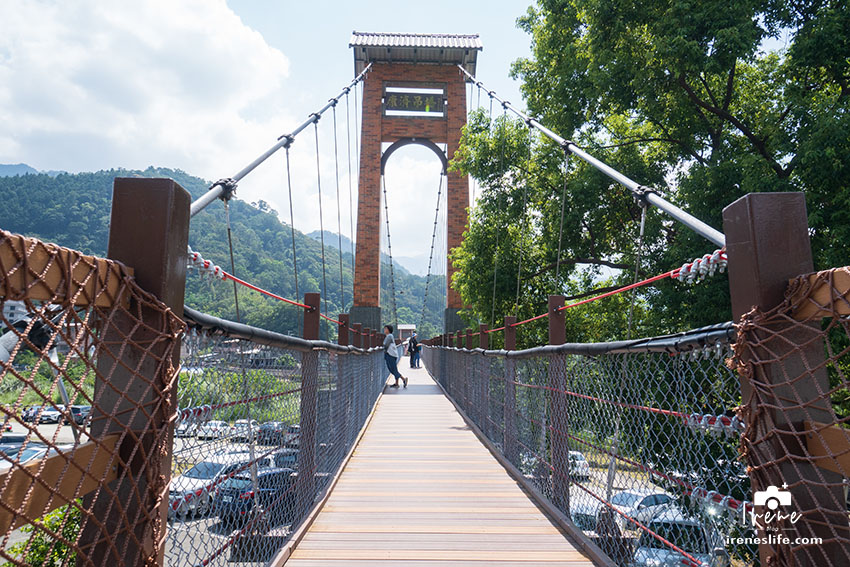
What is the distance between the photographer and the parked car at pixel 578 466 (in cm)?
242

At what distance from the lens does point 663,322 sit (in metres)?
7.08

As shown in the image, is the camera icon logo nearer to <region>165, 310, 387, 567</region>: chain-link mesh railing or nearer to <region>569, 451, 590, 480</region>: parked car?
<region>165, 310, 387, 567</region>: chain-link mesh railing

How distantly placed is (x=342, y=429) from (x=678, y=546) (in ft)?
7.62

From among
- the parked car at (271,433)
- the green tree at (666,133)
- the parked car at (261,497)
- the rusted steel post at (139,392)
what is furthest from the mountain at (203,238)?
the rusted steel post at (139,392)

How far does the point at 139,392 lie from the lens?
3.07ft

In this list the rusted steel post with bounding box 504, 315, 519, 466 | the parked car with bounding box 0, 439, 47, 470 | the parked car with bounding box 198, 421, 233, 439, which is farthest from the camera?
the rusted steel post with bounding box 504, 315, 519, 466

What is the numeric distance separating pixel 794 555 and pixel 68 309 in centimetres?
116

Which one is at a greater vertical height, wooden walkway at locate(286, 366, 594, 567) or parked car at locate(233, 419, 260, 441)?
parked car at locate(233, 419, 260, 441)

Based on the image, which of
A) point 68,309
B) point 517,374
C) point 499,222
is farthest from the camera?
point 499,222

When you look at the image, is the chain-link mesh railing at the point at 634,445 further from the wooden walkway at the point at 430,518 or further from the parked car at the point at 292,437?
the parked car at the point at 292,437

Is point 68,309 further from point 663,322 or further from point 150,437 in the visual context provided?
point 663,322

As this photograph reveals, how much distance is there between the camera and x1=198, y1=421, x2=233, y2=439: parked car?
1.23 m

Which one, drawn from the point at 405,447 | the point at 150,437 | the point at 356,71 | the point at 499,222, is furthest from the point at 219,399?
the point at 356,71

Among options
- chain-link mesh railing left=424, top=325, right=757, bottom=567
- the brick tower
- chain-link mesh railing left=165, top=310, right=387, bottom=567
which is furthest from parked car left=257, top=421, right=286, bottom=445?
the brick tower
